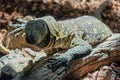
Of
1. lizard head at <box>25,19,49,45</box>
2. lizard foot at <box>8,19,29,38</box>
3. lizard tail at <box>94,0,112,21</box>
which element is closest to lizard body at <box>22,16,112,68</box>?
lizard head at <box>25,19,49,45</box>

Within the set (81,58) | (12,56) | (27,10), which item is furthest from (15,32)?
(27,10)

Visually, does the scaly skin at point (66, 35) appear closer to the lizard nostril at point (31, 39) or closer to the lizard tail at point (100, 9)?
the lizard nostril at point (31, 39)

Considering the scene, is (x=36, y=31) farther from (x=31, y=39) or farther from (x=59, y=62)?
(x=59, y=62)

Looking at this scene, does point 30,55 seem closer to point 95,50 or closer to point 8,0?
point 95,50

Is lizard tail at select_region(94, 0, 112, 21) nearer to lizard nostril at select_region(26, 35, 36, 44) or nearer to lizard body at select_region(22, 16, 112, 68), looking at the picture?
lizard body at select_region(22, 16, 112, 68)

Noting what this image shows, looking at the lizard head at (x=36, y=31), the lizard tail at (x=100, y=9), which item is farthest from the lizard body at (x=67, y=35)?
the lizard tail at (x=100, y=9)
